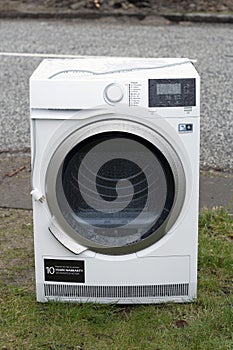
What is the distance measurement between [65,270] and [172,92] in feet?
3.42

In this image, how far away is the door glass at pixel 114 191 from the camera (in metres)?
3.47

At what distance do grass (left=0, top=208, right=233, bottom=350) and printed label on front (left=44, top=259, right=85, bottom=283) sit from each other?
134 millimetres

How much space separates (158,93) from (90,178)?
55cm

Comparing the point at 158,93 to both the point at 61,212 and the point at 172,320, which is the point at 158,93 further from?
the point at 172,320

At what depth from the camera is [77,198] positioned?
357cm

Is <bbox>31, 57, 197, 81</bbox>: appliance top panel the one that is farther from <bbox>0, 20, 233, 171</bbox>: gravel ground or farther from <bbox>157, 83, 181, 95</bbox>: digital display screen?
<bbox>0, 20, 233, 171</bbox>: gravel ground

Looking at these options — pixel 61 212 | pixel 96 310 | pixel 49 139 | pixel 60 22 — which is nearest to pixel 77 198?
pixel 61 212

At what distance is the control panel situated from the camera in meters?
3.36

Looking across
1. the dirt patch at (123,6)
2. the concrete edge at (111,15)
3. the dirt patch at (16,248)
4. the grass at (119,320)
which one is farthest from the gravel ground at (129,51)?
the grass at (119,320)

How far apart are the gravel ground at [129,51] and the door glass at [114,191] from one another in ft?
7.01

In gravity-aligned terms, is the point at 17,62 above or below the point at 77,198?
below

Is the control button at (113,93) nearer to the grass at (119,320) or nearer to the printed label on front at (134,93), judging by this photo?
the printed label on front at (134,93)

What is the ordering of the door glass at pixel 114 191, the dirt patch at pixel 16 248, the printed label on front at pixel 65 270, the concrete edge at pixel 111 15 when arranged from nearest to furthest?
the door glass at pixel 114 191 < the printed label on front at pixel 65 270 < the dirt patch at pixel 16 248 < the concrete edge at pixel 111 15

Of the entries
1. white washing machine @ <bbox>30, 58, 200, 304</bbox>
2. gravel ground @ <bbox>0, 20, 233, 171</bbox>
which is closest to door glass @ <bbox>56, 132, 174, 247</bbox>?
white washing machine @ <bbox>30, 58, 200, 304</bbox>
